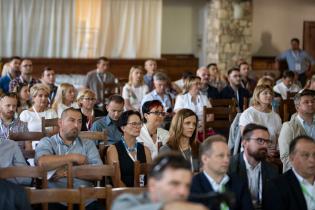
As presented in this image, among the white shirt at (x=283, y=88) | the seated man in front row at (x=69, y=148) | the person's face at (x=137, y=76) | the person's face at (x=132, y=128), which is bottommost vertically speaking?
the seated man in front row at (x=69, y=148)

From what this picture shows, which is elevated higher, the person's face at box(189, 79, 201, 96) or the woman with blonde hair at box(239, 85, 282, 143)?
the person's face at box(189, 79, 201, 96)

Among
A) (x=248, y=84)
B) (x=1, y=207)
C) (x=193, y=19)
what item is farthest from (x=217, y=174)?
(x=193, y=19)

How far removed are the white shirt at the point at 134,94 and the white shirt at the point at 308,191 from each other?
5.13 m

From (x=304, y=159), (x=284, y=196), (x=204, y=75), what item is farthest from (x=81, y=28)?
(x=284, y=196)

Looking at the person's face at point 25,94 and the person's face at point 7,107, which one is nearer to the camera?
the person's face at point 7,107

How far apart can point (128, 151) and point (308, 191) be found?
1.52m

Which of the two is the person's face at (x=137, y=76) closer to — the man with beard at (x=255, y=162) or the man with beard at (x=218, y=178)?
the man with beard at (x=255, y=162)

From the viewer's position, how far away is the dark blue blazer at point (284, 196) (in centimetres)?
377

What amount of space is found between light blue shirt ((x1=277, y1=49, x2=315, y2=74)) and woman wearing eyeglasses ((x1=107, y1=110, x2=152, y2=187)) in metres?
8.56

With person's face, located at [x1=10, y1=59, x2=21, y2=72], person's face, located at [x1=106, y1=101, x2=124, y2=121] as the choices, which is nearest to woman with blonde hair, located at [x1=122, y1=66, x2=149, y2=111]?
person's face, located at [x1=10, y1=59, x2=21, y2=72]

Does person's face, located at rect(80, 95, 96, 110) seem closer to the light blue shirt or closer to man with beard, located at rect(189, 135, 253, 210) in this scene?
man with beard, located at rect(189, 135, 253, 210)

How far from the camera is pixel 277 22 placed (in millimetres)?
14344

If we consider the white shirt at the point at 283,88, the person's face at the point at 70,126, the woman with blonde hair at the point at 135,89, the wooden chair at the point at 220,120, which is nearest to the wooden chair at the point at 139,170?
the person's face at the point at 70,126

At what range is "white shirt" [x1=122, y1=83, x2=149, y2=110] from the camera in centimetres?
901
